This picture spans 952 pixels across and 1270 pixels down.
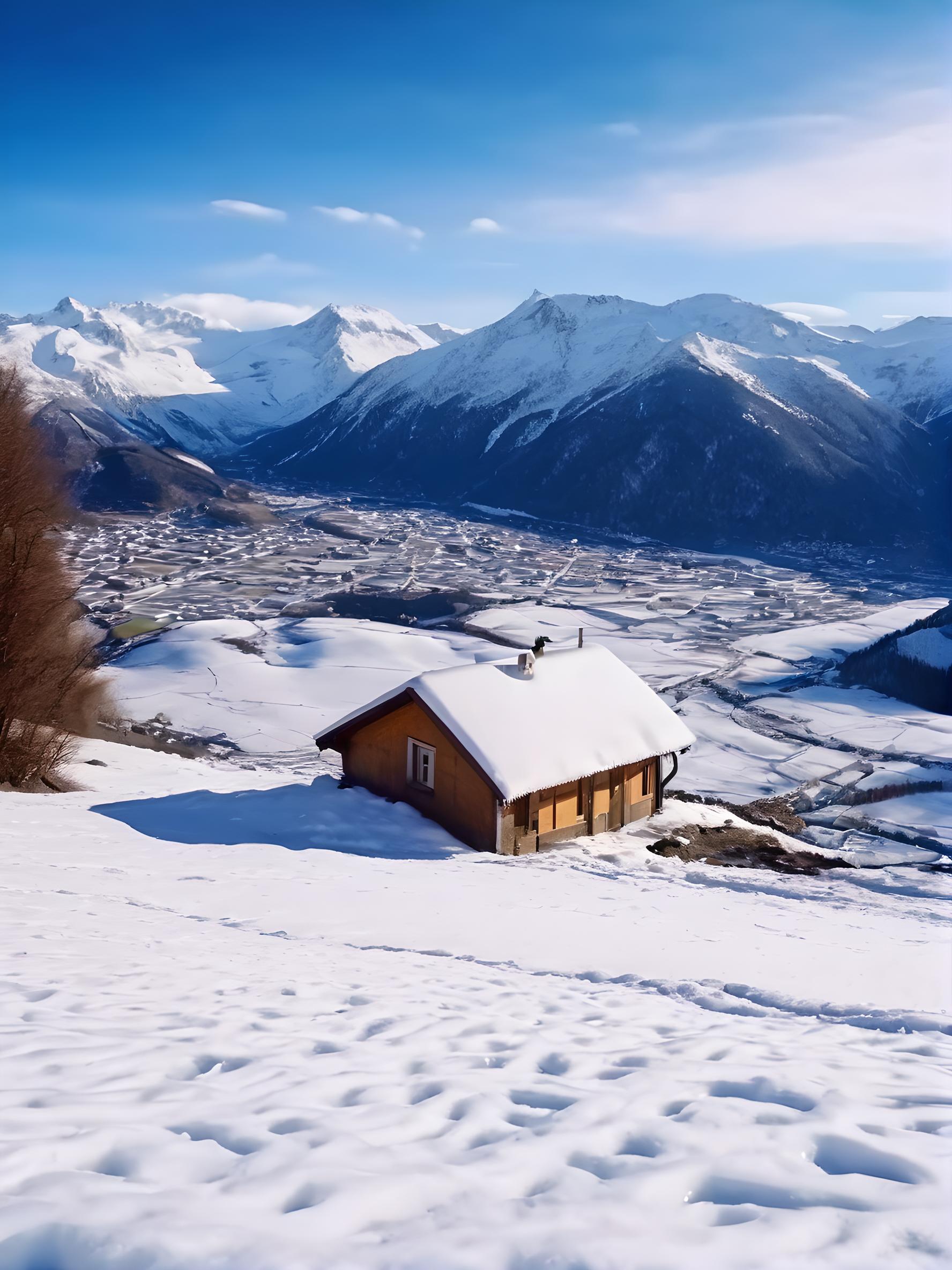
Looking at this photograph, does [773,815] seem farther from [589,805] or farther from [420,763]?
[420,763]

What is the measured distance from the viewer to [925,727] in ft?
172

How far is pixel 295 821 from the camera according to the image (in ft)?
67.8

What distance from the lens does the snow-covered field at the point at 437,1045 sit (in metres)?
3.62

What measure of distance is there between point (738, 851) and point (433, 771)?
29.8 ft

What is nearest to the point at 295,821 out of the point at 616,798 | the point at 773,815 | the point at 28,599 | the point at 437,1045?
the point at 616,798

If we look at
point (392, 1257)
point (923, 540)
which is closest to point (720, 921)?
point (392, 1257)

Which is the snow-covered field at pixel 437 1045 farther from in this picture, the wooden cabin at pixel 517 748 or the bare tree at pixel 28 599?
the bare tree at pixel 28 599

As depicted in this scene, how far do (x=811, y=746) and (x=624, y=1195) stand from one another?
4873cm

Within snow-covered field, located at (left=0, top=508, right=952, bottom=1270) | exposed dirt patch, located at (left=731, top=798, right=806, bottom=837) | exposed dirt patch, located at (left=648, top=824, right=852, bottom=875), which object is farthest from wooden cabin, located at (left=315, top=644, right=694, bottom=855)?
exposed dirt patch, located at (left=731, top=798, right=806, bottom=837)

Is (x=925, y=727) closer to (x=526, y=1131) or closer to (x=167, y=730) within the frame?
(x=167, y=730)

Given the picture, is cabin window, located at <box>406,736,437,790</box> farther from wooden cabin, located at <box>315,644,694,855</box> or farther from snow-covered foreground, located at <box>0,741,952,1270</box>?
snow-covered foreground, located at <box>0,741,952,1270</box>

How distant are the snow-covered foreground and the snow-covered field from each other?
26mm

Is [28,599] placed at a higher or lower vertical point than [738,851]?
higher

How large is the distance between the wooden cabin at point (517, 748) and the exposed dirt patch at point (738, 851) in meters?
1.73
